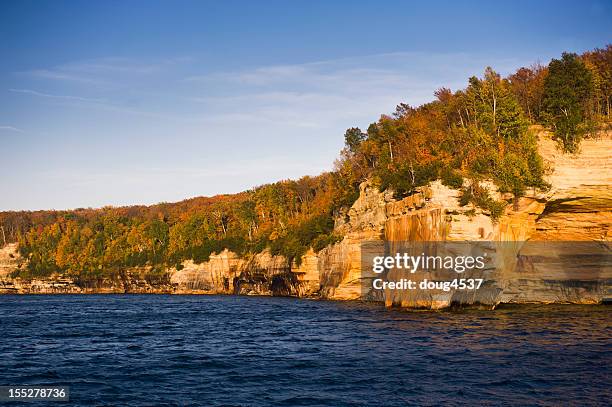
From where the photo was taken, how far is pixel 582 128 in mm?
48844

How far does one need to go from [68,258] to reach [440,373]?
141061 millimetres

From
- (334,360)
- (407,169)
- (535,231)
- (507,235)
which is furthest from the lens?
(407,169)

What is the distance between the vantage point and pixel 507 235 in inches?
1885

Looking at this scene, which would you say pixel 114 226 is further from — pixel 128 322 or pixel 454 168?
pixel 454 168

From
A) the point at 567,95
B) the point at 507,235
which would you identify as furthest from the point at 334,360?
the point at 567,95

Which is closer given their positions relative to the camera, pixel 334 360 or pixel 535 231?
pixel 334 360

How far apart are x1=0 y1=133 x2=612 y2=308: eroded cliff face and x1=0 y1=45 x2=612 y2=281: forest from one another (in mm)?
1395

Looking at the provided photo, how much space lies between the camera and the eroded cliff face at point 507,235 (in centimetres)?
4662

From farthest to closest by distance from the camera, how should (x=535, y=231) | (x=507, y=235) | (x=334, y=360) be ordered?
(x=535, y=231), (x=507, y=235), (x=334, y=360)

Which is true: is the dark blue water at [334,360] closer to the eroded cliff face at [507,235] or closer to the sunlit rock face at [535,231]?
the sunlit rock face at [535,231]

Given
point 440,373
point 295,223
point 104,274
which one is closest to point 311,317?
point 440,373

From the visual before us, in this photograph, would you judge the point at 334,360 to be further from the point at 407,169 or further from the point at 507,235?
the point at 407,169

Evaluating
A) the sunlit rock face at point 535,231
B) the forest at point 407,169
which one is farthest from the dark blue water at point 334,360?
the forest at point 407,169

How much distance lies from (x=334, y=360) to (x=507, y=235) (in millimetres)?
24931
